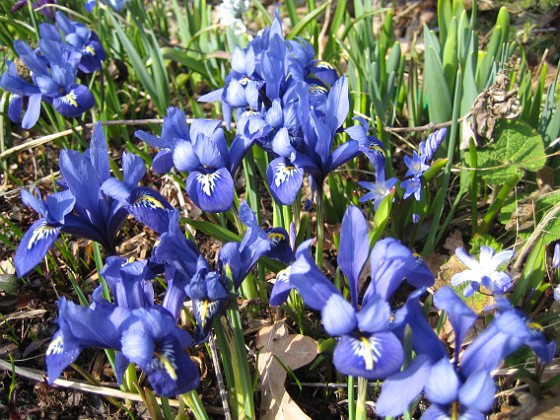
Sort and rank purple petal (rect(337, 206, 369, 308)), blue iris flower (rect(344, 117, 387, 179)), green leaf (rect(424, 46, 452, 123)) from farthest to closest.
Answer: green leaf (rect(424, 46, 452, 123)) → blue iris flower (rect(344, 117, 387, 179)) → purple petal (rect(337, 206, 369, 308))

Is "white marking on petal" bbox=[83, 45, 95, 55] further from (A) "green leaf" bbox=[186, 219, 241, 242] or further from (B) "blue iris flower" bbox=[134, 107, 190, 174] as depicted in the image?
(A) "green leaf" bbox=[186, 219, 241, 242]

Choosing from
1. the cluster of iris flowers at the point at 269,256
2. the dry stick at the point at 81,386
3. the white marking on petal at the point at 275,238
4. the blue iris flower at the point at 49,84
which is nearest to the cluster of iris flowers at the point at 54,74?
the blue iris flower at the point at 49,84

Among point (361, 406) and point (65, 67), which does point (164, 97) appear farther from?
point (361, 406)

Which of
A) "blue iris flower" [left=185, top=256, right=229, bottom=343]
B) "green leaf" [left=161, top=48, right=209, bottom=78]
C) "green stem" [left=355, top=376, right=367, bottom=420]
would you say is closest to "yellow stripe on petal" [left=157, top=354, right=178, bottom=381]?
"blue iris flower" [left=185, top=256, right=229, bottom=343]

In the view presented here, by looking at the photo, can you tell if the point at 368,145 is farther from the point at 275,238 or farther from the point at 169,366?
the point at 169,366

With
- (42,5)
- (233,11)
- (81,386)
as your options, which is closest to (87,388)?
(81,386)

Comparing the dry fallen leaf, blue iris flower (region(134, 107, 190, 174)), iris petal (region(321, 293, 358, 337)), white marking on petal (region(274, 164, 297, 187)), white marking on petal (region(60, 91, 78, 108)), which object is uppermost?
blue iris flower (region(134, 107, 190, 174))
